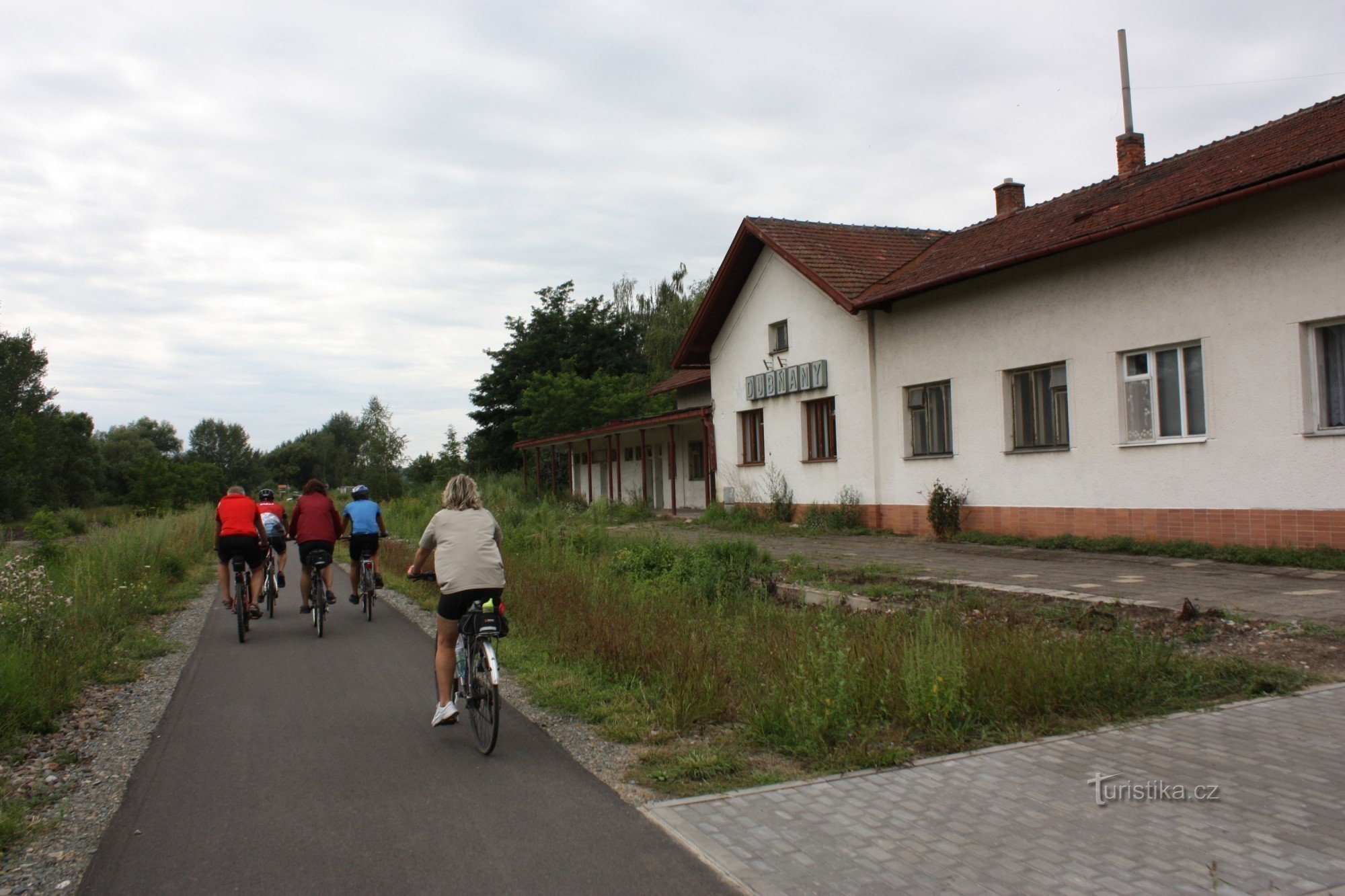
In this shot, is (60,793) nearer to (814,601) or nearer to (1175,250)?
(814,601)

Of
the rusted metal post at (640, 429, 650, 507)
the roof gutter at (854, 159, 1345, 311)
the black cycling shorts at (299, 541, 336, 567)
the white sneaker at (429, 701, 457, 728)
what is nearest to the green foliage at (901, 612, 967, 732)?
the white sneaker at (429, 701, 457, 728)

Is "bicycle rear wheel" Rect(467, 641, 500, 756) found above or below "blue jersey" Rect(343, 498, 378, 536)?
below

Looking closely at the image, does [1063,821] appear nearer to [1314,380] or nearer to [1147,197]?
[1314,380]

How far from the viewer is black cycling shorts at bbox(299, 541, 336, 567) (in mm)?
10898

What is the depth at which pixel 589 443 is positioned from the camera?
37250 millimetres

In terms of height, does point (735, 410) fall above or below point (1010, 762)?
above

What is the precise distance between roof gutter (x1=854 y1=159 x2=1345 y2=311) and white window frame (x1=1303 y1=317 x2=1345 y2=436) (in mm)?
1827

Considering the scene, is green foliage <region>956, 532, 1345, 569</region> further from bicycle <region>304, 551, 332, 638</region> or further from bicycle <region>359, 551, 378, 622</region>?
bicycle <region>304, 551, 332, 638</region>

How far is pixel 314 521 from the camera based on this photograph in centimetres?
1127

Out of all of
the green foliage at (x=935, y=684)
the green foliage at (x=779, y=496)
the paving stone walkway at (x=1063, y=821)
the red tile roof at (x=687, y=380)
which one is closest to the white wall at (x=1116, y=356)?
the green foliage at (x=779, y=496)

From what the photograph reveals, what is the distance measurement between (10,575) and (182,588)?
751cm

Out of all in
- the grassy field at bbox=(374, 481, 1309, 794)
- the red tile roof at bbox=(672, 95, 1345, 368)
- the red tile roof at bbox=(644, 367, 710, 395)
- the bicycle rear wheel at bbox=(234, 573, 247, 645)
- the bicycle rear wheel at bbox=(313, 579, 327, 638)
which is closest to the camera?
the grassy field at bbox=(374, 481, 1309, 794)

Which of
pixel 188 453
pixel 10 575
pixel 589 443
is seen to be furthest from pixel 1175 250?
pixel 188 453

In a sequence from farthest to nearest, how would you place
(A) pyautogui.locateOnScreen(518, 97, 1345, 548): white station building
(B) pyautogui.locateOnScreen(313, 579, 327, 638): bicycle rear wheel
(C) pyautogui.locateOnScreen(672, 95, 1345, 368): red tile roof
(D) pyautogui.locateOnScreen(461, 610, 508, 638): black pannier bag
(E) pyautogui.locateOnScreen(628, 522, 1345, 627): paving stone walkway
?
1. (C) pyautogui.locateOnScreen(672, 95, 1345, 368): red tile roof
2. (A) pyautogui.locateOnScreen(518, 97, 1345, 548): white station building
3. (B) pyautogui.locateOnScreen(313, 579, 327, 638): bicycle rear wheel
4. (E) pyautogui.locateOnScreen(628, 522, 1345, 627): paving stone walkway
5. (D) pyautogui.locateOnScreen(461, 610, 508, 638): black pannier bag
